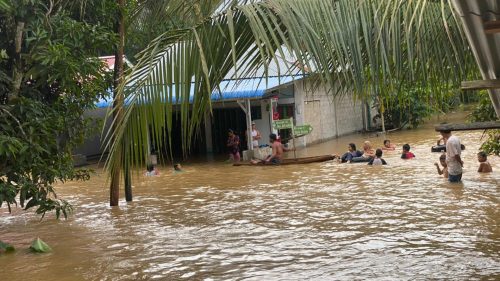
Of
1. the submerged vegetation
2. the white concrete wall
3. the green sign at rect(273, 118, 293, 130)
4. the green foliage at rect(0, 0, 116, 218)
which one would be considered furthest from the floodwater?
the white concrete wall

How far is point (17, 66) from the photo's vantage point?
10.2 m

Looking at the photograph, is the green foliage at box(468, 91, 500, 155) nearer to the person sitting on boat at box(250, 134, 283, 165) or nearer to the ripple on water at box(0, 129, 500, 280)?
the ripple on water at box(0, 129, 500, 280)

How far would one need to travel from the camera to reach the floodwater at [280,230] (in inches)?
320

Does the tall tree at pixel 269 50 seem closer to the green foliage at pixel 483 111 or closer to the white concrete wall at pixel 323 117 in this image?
the green foliage at pixel 483 111

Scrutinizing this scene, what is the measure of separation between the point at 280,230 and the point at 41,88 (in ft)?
15.0

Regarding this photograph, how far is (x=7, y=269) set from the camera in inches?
350

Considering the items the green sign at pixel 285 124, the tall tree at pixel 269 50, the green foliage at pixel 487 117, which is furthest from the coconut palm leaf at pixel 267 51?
the green sign at pixel 285 124

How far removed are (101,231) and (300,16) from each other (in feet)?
28.4

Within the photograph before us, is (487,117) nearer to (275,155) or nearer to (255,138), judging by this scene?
(275,155)

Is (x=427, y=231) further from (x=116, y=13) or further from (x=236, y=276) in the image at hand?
(x=116, y=13)

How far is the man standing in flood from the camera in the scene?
45.4 feet

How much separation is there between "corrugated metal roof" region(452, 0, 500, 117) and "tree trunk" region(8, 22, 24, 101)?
7645 mm

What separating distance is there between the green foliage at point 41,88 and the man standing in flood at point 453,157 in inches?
292

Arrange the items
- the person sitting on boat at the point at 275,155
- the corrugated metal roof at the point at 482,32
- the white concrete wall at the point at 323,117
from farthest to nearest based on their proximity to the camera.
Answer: the white concrete wall at the point at 323,117, the person sitting on boat at the point at 275,155, the corrugated metal roof at the point at 482,32
